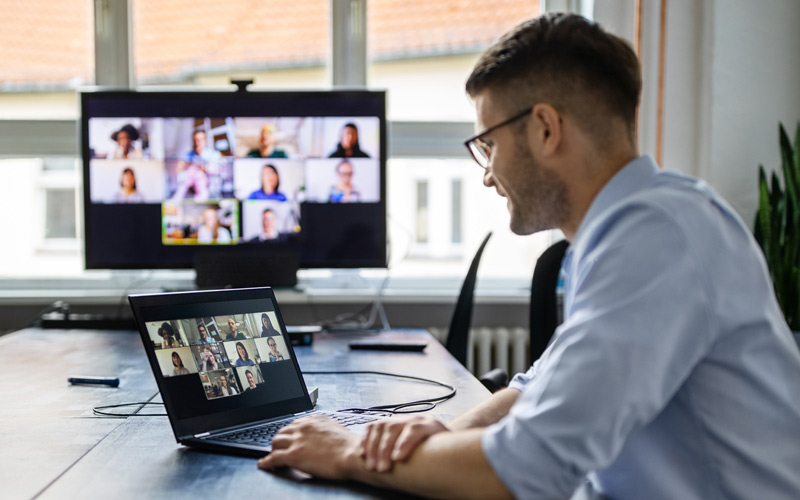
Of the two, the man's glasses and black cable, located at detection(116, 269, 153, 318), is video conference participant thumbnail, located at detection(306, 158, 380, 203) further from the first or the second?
the man's glasses

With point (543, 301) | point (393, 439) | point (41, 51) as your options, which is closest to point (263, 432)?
point (393, 439)

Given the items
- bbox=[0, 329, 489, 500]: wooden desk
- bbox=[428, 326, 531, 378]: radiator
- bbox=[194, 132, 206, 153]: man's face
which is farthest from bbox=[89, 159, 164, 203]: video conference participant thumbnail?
bbox=[428, 326, 531, 378]: radiator

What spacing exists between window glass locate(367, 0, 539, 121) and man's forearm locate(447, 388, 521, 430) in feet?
8.01

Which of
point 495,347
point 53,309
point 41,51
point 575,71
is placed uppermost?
point 41,51

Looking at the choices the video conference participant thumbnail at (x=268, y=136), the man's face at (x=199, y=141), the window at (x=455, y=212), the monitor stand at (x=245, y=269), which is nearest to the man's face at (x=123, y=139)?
the man's face at (x=199, y=141)

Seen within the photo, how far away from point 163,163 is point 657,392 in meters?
2.38

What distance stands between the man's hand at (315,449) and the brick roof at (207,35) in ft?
9.17

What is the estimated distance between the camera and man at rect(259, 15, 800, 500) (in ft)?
2.64

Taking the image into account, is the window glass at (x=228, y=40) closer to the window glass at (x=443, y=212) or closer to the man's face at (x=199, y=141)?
the window glass at (x=443, y=212)

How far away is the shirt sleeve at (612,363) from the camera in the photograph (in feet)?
2.60

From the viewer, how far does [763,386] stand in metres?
0.89

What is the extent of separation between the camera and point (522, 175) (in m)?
1.11

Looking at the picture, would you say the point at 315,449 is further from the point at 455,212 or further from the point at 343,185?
the point at 455,212

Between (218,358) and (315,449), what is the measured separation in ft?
1.09
